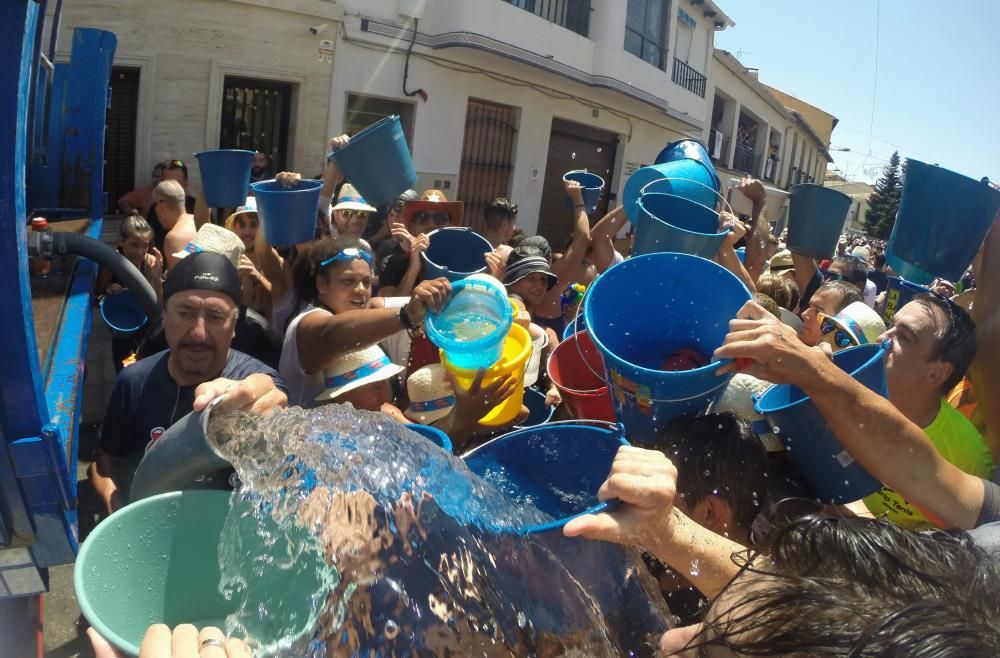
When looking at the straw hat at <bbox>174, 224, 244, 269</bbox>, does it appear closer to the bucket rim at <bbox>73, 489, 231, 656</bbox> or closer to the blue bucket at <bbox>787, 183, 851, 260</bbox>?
the bucket rim at <bbox>73, 489, 231, 656</bbox>

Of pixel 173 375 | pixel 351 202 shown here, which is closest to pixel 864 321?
pixel 173 375

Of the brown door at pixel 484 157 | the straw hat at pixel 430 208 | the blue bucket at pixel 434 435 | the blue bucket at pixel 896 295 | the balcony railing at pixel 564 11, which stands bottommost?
the blue bucket at pixel 434 435

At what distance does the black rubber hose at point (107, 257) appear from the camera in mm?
2326

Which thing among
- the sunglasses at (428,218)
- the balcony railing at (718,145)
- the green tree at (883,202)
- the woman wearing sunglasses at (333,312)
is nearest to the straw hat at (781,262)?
the sunglasses at (428,218)

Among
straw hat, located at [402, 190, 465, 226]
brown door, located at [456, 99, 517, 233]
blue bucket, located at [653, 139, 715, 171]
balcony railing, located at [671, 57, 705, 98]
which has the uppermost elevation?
balcony railing, located at [671, 57, 705, 98]

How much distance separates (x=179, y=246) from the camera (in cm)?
392

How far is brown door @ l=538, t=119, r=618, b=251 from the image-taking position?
1309 cm

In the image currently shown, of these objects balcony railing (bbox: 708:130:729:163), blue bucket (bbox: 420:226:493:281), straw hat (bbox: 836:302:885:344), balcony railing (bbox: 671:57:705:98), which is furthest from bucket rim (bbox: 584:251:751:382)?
balcony railing (bbox: 708:130:729:163)

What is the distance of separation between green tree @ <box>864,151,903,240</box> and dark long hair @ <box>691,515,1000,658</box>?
47.2 metres

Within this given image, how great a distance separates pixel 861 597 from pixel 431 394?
69.1 inches

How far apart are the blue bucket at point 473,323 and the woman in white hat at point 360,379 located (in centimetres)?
32

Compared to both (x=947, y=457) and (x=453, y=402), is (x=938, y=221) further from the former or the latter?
(x=453, y=402)

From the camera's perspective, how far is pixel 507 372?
223 cm

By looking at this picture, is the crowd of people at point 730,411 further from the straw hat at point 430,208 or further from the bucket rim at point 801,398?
the straw hat at point 430,208
